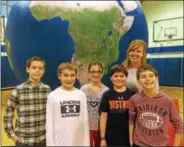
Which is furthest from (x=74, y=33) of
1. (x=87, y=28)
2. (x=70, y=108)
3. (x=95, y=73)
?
(x=70, y=108)

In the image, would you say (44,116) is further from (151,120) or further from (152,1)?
(152,1)

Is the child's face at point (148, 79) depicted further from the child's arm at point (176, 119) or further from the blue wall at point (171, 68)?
the blue wall at point (171, 68)

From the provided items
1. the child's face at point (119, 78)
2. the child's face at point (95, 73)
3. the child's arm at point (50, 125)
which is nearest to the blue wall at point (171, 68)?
the child's face at point (95, 73)

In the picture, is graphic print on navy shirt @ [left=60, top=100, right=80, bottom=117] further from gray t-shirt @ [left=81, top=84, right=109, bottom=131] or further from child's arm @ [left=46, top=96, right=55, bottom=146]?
gray t-shirt @ [left=81, top=84, right=109, bottom=131]

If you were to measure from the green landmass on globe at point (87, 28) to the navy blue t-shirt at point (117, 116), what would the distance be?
75 cm

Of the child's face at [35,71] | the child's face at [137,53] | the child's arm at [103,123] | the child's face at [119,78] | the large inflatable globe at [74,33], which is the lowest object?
the child's arm at [103,123]

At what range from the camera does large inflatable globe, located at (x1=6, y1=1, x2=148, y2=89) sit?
2.30m

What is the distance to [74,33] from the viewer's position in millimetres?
2303

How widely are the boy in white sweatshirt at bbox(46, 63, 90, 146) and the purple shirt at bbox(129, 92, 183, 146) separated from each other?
0.34 m

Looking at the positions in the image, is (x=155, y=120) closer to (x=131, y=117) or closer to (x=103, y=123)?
(x=131, y=117)

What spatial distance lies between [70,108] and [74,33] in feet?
2.94

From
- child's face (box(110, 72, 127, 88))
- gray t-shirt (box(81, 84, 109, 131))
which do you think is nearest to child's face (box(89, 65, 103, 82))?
gray t-shirt (box(81, 84, 109, 131))

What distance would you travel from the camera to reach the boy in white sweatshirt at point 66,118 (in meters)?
1.58

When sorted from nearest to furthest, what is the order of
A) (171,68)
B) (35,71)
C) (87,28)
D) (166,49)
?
(35,71)
(87,28)
(171,68)
(166,49)
